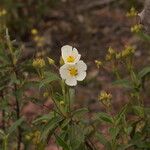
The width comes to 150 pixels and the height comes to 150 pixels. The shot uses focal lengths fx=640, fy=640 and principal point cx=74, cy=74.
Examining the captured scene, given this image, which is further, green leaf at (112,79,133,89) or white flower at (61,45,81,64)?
green leaf at (112,79,133,89)

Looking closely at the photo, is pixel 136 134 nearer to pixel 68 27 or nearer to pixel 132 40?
pixel 132 40

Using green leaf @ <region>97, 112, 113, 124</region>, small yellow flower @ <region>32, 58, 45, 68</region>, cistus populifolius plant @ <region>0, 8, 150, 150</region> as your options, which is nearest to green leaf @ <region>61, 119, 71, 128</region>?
cistus populifolius plant @ <region>0, 8, 150, 150</region>

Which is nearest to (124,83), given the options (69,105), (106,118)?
(106,118)

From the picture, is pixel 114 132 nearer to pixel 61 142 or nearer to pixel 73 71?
pixel 61 142

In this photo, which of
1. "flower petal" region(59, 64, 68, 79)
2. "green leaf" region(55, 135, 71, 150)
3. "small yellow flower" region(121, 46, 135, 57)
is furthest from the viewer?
"small yellow flower" region(121, 46, 135, 57)

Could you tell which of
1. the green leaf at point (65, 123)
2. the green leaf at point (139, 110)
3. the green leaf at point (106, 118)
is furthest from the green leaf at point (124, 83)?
the green leaf at point (65, 123)

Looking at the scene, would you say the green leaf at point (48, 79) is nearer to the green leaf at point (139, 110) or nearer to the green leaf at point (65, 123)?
the green leaf at point (65, 123)

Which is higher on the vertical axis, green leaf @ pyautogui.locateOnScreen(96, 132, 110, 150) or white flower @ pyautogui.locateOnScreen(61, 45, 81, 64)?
white flower @ pyautogui.locateOnScreen(61, 45, 81, 64)

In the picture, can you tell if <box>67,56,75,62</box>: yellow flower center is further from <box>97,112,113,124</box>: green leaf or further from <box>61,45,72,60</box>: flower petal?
<box>97,112,113,124</box>: green leaf

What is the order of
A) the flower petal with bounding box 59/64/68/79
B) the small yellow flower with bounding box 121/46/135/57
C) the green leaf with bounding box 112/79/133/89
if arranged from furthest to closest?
the green leaf with bounding box 112/79/133/89, the small yellow flower with bounding box 121/46/135/57, the flower petal with bounding box 59/64/68/79
